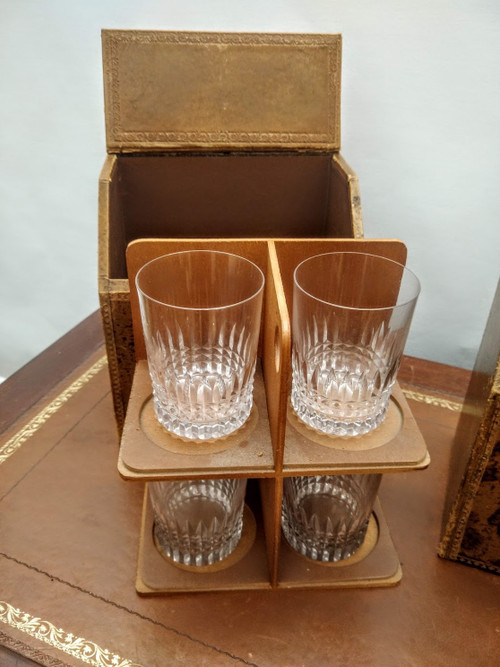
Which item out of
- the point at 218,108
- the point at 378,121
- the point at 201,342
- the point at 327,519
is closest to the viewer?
the point at 201,342

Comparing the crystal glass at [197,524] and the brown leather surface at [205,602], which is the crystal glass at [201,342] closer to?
the crystal glass at [197,524]

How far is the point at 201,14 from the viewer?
101 centimetres

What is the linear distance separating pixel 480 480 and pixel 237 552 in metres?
0.30

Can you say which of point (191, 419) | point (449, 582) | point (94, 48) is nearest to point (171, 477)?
point (191, 419)

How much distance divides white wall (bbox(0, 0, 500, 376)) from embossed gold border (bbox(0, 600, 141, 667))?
865 millimetres

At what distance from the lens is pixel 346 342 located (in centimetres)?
59

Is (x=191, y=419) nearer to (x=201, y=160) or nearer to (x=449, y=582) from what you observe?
(x=449, y=582)

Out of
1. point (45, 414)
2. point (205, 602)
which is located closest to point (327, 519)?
point (205, 602)

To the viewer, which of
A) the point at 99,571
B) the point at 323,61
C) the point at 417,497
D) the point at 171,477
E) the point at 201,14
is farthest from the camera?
the point at 201,14

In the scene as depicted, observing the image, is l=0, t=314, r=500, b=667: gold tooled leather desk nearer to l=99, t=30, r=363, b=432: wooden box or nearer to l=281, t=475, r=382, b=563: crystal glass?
l=281, t=475, r=382, b=563: crystal glass

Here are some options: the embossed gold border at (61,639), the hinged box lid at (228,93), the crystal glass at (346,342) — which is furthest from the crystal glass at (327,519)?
the hinged box lid at (228,93)

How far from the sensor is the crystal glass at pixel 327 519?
2.20ft

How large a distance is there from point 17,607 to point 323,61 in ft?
2.78

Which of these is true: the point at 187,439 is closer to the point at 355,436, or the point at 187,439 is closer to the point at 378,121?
the point at 355,436
